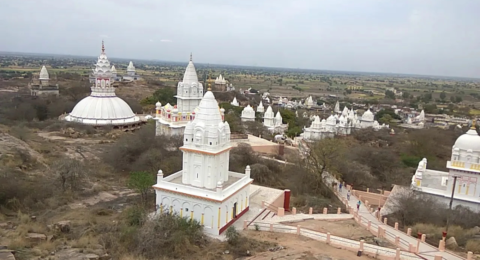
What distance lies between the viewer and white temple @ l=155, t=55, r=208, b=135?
119 ft

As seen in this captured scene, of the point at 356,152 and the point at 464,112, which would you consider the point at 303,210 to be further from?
the point at 464,112

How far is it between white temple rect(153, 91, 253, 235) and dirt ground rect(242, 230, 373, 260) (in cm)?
172

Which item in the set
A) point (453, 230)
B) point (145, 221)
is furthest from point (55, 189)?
point (453, 230)

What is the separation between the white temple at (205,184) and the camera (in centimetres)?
1745

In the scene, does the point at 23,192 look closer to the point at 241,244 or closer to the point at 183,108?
the point at 241,244

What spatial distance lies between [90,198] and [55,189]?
2.09 meters

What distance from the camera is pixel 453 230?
62.0 feet

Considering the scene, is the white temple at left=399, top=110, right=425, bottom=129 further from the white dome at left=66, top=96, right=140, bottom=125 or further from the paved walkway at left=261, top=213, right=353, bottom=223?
the paved walkway at left=261, top=213, right=353, bottom=223

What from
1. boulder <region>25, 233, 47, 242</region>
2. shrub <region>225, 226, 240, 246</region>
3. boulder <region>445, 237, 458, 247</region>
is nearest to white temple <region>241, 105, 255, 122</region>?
shrub <region>225, 226, 240, 246</region>

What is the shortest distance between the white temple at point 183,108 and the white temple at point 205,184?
17.4m

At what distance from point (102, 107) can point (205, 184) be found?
30349 millimetres

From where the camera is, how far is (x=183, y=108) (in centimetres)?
3775

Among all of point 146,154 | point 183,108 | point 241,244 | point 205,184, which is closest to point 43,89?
point 183,108

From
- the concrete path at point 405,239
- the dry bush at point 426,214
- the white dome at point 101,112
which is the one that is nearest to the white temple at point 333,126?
the dry bush at point 426,214
